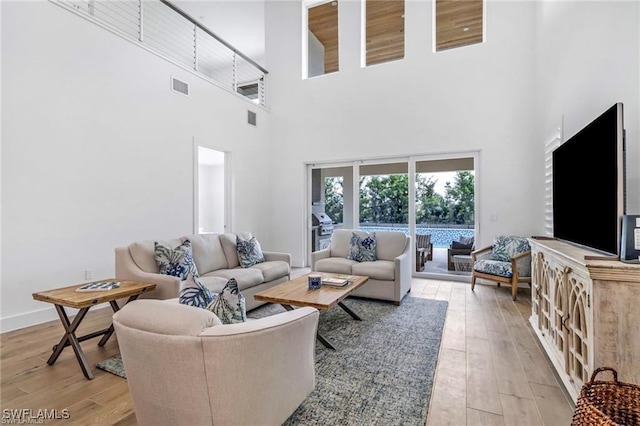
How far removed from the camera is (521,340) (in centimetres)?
281

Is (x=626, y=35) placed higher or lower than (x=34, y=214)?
higher

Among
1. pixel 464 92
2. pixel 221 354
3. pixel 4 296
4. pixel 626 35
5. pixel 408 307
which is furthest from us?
pixel 464 92

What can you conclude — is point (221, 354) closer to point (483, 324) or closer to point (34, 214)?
point (483, 324)

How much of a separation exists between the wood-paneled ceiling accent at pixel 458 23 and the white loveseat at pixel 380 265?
3695 millimetres

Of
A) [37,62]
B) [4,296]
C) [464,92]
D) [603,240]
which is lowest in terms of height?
[4,296]

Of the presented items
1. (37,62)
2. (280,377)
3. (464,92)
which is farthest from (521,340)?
(37,62)

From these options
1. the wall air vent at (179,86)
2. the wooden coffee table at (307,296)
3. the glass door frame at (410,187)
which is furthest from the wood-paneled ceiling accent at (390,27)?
the wooden coffee table at (307,296)

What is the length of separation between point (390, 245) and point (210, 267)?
8.07ft

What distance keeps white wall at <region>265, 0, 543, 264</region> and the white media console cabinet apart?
3.19 metres

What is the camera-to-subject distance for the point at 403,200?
18.7 feet

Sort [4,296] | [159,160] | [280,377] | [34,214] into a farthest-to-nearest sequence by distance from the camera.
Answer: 1. [159,160]
2. [34,214]
3. [4,296]
4. [280,377]

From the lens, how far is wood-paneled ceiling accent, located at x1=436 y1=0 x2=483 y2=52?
528 centimetres

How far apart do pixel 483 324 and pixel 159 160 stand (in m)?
4.59

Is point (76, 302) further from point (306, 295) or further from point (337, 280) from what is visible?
point (337, 280)
